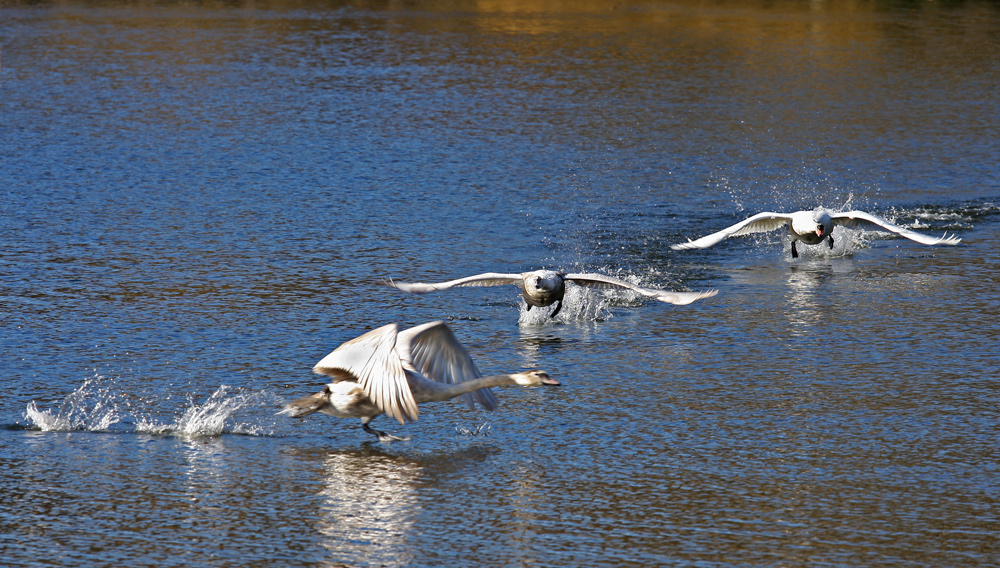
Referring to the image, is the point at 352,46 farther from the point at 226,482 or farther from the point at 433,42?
the point at 226,482

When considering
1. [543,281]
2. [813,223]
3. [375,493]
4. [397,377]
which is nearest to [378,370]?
[397,377]

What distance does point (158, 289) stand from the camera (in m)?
11.0

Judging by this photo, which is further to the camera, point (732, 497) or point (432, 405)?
point (432, 405)

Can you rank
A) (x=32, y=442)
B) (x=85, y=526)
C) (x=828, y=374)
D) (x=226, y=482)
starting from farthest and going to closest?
(x=828, y=374) < (x=32, y=442) < (x=226, y=482) < (x=85, y=526)

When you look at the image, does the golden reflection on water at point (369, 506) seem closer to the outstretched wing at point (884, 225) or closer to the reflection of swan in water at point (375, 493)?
the reflection of swan in water at point (375, 493)

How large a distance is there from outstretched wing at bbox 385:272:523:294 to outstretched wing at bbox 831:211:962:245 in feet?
12.4

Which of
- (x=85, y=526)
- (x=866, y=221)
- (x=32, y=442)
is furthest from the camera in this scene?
(x=866, y=221)

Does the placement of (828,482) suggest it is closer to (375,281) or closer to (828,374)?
(828,374)

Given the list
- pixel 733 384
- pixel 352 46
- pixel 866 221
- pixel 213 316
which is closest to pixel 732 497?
pixel 733 384

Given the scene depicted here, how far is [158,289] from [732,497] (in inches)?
232

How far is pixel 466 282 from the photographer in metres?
10.4

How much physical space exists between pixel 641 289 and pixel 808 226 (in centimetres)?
308

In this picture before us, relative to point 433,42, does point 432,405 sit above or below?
below

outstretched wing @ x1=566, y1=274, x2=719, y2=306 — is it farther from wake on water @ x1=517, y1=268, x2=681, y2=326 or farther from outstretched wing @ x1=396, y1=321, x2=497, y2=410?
outstretched wing @ x1=396, y1=321, x2=497, y2=410
